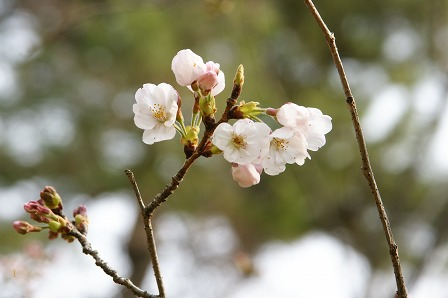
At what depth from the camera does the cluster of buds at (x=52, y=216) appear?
29.2 inches

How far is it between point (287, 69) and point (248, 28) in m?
0.44

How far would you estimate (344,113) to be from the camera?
3.94m

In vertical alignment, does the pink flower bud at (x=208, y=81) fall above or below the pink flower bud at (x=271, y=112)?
above

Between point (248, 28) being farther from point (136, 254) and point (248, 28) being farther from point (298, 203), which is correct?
point (136, 254)

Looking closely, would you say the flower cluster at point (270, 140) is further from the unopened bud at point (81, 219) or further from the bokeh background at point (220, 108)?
the bokeh background at point (220, 108)

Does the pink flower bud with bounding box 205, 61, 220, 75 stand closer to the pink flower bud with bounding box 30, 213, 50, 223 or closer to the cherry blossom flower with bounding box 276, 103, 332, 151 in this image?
the cherry blossom flower with bounding box 276, 103, 332, 151

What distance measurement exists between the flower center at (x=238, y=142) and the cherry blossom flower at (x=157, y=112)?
97 millimetres

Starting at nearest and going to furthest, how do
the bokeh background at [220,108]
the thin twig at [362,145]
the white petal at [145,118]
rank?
the thin twig at [362,145] → the white petal at [145,118] → the bokeh background at [220,108]

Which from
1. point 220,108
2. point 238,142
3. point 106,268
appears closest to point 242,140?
point 238,142

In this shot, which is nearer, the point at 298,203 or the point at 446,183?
the point at 446,183

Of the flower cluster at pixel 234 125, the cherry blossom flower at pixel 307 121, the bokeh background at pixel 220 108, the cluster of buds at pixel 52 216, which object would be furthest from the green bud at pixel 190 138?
the bokeh background at pixel 220 108

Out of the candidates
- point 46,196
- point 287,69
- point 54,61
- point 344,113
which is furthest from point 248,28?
point 46,196

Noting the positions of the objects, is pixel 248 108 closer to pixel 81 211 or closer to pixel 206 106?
pixel 206 106

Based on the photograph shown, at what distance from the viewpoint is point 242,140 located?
25.8 inches
